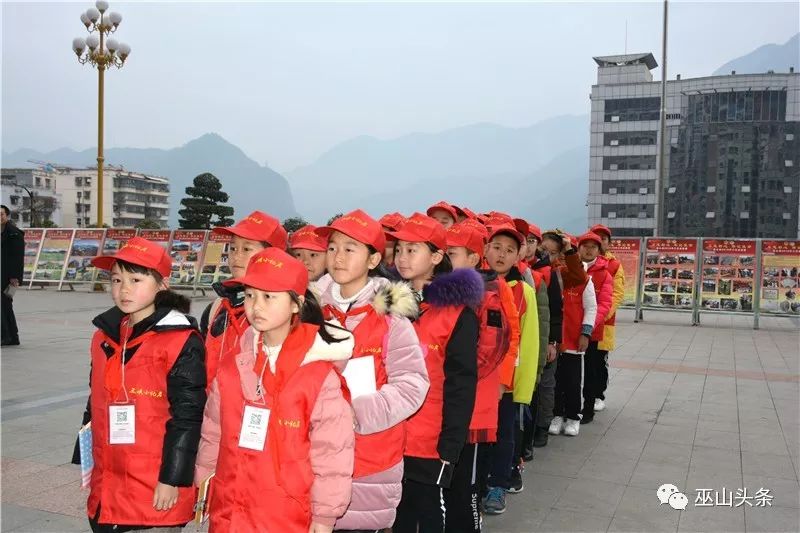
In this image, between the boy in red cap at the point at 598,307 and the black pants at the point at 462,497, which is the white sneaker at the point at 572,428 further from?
the black pants at the point at 462,497

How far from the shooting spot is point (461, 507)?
3.21m

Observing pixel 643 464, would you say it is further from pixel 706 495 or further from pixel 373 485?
pixel 373 485

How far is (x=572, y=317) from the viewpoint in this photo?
5.72 m

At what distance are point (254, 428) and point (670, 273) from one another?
1374 cm

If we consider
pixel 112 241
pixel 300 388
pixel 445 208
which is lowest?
pixel 300 388

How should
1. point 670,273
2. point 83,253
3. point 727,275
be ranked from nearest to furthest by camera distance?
1. point 727,275
2. point 670,273
3. point 83,253

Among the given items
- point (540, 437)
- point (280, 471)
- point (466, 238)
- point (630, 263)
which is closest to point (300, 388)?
point (280, 471)

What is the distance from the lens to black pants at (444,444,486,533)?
3176 mm

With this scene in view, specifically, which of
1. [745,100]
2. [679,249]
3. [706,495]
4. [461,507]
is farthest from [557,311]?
[745,100]

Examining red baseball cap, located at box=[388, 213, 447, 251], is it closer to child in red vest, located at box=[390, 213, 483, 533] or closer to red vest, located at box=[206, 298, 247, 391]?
child in red vest, located at box=[390, 213, 483, 533]

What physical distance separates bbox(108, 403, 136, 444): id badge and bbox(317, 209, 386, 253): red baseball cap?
3.37ft

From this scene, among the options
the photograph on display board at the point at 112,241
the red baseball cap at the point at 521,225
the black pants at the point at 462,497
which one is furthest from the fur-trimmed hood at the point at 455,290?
the photograph on display board at the point at 112,241

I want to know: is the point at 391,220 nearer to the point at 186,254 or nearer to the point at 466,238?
the point at 466,238

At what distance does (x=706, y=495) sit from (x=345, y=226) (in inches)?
128
